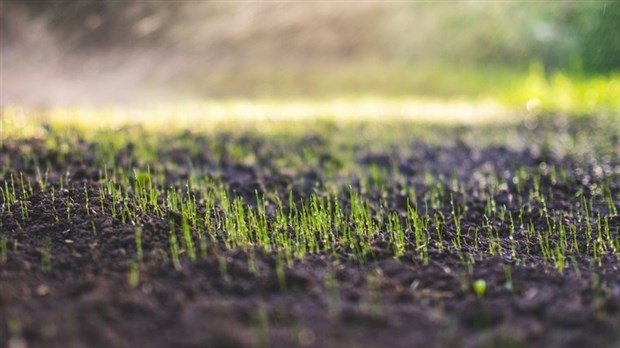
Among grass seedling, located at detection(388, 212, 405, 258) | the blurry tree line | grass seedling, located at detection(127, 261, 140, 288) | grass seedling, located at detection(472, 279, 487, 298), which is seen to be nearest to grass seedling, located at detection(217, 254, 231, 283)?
grass seedling, located at detection(127, 261, 140, 288)

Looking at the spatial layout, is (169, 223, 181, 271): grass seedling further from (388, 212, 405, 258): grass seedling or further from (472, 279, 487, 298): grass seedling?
(472, 279, 487, 298): grass seedling

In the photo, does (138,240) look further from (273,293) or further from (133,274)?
(273,293)

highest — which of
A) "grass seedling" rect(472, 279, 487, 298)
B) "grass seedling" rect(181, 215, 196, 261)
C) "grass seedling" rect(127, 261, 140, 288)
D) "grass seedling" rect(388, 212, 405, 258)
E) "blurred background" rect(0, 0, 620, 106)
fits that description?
"blurred background" rect(0, 0, 620, 106)

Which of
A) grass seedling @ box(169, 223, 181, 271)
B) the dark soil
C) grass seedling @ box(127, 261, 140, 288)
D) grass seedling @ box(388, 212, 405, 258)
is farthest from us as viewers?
grass seedling @ box(388, 212, 405, 258)

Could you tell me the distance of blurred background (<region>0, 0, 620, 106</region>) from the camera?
692 cm

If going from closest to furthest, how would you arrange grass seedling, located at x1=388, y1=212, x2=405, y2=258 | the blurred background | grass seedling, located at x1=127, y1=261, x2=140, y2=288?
grass seedling, located at x1=127, y1=261, x2=140, y2=288 < grass seedling, located at x1=388, y1=212, x2=405, y2=258 < the blurred background

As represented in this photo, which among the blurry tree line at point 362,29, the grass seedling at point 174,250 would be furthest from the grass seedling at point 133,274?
the blurry tree line at point 362,29

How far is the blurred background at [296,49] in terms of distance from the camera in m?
6.92

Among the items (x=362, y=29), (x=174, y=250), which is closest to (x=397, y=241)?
(x=174, y=250)

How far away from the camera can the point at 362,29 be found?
38.4 ft

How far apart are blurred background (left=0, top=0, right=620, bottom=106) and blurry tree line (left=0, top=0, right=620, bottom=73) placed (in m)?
0.02

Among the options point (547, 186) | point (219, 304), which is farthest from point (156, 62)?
point (219, 304)

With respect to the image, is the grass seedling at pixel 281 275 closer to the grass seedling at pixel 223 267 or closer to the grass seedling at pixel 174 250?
the grass seedling at pixel 223 267

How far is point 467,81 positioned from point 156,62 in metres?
4.70
